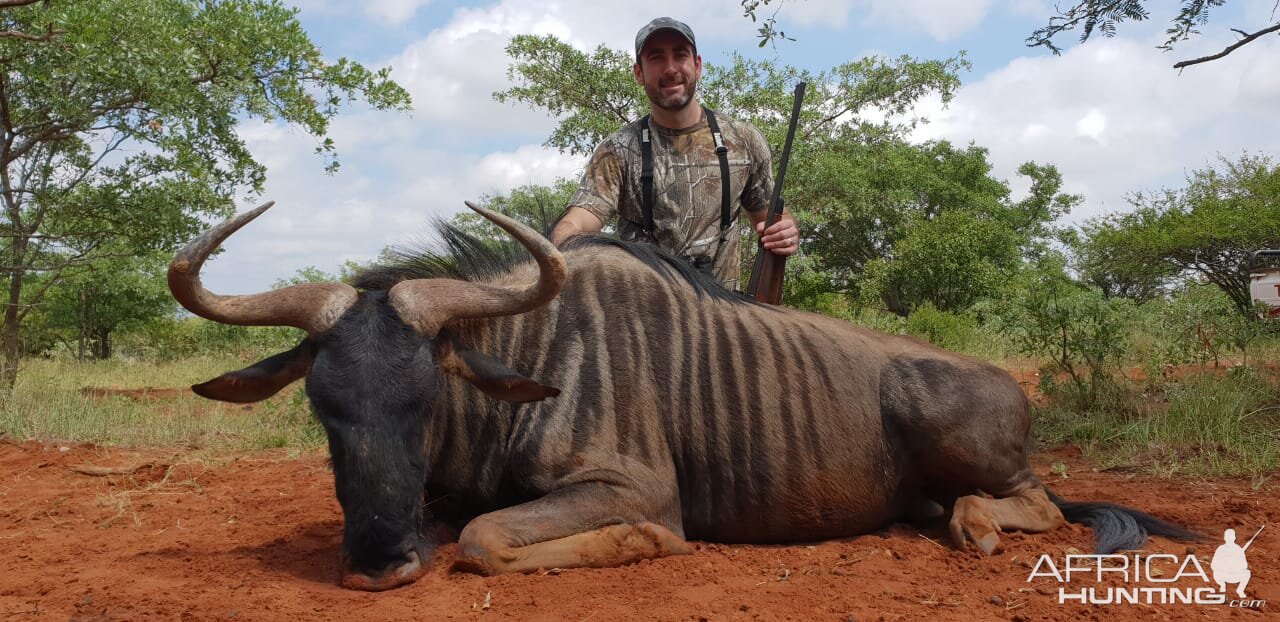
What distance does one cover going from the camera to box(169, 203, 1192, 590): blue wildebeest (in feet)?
10.4

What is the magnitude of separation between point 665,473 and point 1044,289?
5.38 m

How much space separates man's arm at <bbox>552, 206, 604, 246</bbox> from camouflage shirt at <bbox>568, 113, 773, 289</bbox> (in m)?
0.09

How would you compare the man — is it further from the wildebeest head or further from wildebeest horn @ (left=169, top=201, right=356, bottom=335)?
wildebeest horn @ (left=169, top=201, right=356, bottom=335)

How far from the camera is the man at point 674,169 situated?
552 cm

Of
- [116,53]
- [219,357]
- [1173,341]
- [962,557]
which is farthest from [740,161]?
[219,357]

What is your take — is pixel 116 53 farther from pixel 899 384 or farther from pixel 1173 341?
pixel 1173 341

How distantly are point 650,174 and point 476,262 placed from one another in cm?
173

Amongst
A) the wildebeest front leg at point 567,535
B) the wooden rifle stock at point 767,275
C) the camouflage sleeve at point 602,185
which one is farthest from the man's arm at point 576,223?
the wildebeest front leg at point 567,535

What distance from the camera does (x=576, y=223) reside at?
519 centimetres

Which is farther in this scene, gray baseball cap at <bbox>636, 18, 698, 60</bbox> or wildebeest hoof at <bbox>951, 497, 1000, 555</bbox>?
gray baseball cap at <bbox>636, 18, 698, 60</bbox>

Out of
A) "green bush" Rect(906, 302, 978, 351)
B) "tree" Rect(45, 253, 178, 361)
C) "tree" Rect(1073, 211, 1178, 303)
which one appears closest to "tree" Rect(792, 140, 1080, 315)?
"tree" Rect(1073, 211, 1178, 303)

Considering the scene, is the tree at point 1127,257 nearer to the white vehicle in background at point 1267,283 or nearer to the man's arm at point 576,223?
the white vehicle in background at point 1267,283

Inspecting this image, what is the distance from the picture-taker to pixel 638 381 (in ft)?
12.5

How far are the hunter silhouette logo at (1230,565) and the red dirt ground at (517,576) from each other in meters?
0.04
